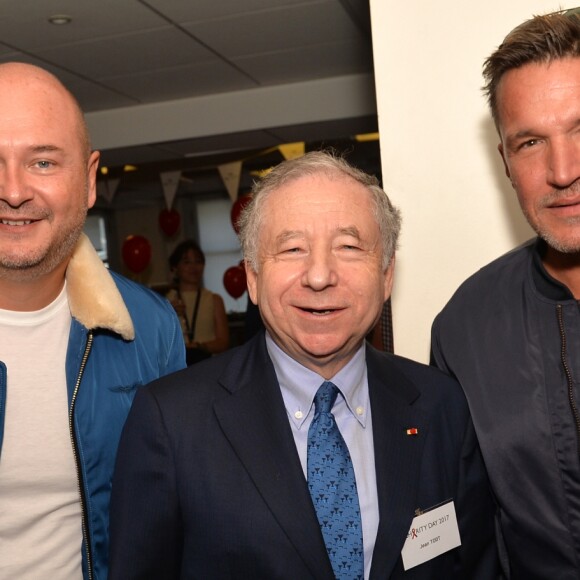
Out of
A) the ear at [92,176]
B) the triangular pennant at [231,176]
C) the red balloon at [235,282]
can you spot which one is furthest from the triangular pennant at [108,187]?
the ear at [92,176]

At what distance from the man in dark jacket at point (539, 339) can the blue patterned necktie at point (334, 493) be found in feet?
1.24

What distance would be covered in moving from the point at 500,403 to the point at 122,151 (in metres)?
6.08

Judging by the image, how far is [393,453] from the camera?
1.47m

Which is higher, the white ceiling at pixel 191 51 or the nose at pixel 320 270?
the white ceiling at pixel 191 51

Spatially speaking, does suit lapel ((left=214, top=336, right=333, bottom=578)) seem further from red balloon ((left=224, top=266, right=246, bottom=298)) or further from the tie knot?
red balloon ((left=224, top=266, right=246, bottom=298))

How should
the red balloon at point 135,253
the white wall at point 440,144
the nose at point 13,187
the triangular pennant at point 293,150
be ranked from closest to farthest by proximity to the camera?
the nose at point 13,187
the white wall at point 440,144
the triangular pennant at point 293,150
the red balloon at point 135,253

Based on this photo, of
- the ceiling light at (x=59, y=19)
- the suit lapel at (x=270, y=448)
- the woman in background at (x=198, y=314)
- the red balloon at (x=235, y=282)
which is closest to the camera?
the suit lapel at (x=270, y=448)

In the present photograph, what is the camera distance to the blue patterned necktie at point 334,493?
1.37 metres

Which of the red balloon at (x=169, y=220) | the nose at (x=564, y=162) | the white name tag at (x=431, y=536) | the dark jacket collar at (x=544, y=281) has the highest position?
the red balloon at (x=169, y=220)

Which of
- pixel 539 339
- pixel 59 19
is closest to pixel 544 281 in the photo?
pixel 539 339

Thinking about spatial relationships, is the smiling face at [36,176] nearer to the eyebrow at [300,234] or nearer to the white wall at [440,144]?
the eyebrow at [300,234]

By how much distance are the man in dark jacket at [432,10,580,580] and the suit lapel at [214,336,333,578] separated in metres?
0.48

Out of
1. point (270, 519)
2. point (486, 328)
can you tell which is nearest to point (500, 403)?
point (486, 328)

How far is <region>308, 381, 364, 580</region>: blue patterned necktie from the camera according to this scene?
1.37m
